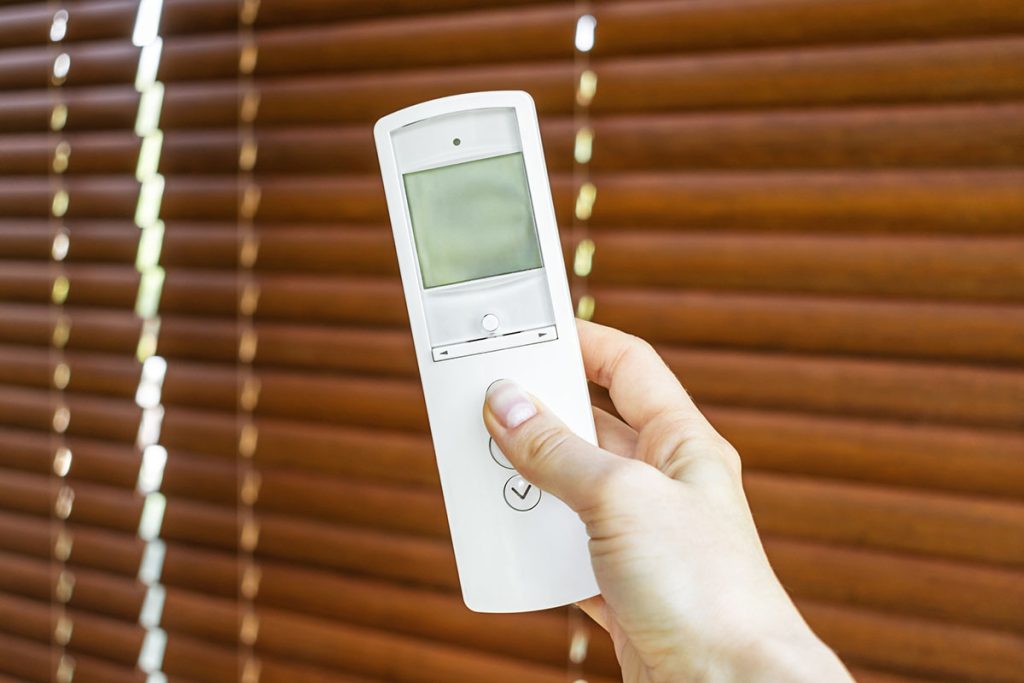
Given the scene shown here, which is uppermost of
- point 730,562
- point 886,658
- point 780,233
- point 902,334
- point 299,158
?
point 299,158

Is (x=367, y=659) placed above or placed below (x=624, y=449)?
below

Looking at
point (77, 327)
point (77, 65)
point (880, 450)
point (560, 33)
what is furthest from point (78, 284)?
point (880, 450)

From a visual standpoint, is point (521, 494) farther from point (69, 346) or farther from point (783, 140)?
point (69, 346)

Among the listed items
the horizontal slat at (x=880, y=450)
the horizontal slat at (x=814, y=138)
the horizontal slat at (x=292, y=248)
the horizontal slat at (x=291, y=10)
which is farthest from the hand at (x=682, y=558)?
the horizontal slat at (x=291, y=10)

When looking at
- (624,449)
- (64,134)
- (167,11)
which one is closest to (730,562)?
(624,449)

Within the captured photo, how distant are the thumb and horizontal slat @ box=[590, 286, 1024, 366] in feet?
1.05

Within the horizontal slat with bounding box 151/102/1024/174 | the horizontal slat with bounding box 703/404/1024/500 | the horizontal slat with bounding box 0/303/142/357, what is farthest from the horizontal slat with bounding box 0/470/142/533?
the horizontal slat with bounding box 703/404/1024/500

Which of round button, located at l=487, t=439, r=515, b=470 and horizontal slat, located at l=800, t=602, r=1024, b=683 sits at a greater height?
round button, located at l=487, t=439, r=515, b=470

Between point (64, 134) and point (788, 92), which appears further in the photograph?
point (64, 134)

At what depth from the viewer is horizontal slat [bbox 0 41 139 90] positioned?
1.19m

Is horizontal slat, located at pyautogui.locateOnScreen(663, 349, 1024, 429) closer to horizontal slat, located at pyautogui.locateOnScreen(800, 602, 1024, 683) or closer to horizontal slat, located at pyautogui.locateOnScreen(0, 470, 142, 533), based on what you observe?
horizontal slat, located at pyautogui.locateOnScreen(800, 602, 1024, 683)

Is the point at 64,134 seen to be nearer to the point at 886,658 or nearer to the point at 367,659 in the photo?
the point at 367,659

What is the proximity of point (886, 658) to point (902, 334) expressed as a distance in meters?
0.34

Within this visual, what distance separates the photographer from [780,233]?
85cm
